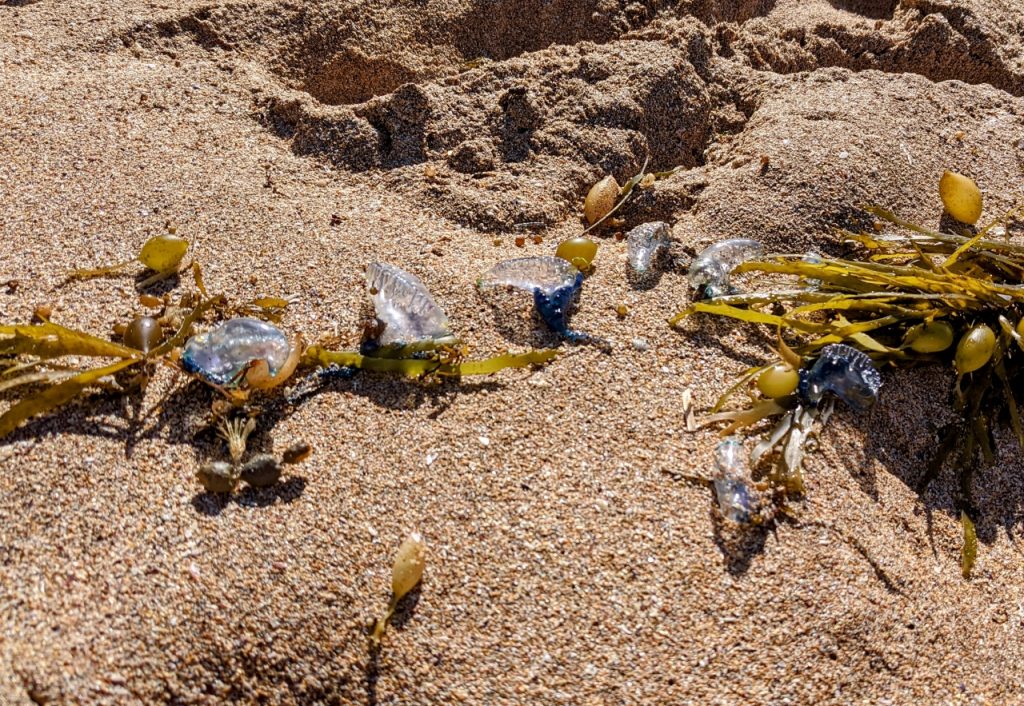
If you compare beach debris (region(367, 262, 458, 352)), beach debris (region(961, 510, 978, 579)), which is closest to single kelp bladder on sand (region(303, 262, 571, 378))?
beach debris (region(367, 262, 458, 352))

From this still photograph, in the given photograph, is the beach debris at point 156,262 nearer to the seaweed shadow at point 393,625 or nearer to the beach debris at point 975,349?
the seaweed shadow at point 393,625

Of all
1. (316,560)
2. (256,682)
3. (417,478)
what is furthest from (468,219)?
(256,682)

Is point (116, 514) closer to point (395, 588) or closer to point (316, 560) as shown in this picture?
point (316, 560)

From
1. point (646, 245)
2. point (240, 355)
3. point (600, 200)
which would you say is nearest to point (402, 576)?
point (240, 355)

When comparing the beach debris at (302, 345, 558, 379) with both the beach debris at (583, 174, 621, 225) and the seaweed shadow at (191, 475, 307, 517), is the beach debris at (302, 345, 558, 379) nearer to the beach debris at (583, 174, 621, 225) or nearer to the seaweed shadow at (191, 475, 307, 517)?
the seaweed shadow at (191, 475, 307, 517)

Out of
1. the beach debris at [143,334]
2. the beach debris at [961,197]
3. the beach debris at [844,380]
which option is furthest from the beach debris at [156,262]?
the beach debris at [961,197]
